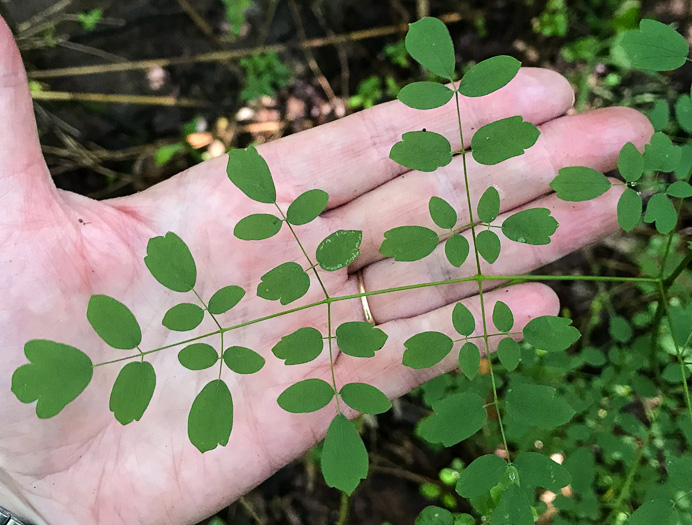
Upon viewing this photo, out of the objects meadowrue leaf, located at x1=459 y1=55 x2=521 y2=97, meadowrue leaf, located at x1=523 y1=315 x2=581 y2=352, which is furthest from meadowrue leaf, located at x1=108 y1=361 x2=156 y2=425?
meadowrue leaf, located at x1=459 y1=55 x2=521 y2=97

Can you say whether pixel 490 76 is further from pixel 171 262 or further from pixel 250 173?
pixel 171 262

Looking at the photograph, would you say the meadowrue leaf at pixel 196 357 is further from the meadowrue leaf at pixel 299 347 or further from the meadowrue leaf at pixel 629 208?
the meadowrue leaf at pixel 629 208

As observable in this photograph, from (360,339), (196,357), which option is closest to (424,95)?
(360,339)

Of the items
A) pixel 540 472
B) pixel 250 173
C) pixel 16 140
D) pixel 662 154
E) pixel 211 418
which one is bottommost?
pixel 540 472

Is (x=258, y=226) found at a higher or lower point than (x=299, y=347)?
higher

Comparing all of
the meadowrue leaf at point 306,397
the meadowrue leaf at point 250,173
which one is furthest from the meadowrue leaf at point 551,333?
the meadowrue leaf at point 250,173

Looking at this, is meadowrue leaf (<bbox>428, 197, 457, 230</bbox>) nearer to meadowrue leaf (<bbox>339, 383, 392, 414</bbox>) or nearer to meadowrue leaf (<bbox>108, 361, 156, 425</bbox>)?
meadowrue leaf (<bbox>339, 383, 392, 414</bbox>)

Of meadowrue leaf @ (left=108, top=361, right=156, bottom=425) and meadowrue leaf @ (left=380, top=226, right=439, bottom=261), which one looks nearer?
meadowrue leaf @ (left=108, top=361, right=156, bottom=425)

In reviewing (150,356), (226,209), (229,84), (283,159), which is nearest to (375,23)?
(229,84)
